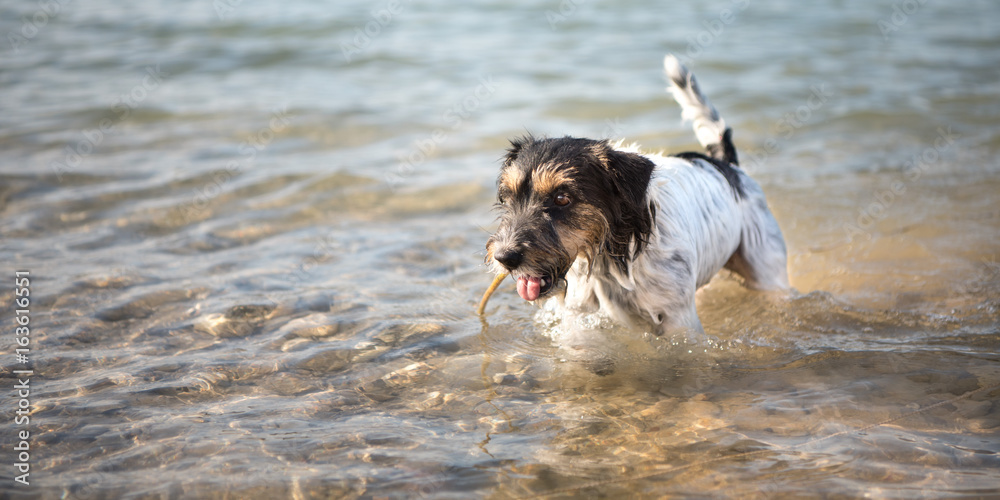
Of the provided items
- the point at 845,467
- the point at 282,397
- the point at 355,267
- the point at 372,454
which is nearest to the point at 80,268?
the point at 355,267

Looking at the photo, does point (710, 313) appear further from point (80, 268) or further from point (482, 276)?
point (80, 268)

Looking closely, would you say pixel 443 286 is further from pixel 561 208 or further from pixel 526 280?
pixel 561 208

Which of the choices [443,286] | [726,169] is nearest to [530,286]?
[726,169]

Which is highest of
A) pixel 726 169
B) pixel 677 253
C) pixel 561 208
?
pixel 726 169

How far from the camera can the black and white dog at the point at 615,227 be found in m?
3.94

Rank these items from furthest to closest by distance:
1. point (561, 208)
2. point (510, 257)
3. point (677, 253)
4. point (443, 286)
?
1. point (443, 286)
2. point (677, 253)
3. point (561, 208)
4. point (510, 257)

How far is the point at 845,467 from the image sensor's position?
3564 millimetres

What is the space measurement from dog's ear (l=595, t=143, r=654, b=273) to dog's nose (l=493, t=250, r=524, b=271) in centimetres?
57

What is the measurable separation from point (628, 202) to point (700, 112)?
190cm

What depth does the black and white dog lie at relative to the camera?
3.94 meters

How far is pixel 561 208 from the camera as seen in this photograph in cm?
399

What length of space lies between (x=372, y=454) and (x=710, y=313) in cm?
283

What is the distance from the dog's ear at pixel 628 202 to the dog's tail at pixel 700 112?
1554 millimetres

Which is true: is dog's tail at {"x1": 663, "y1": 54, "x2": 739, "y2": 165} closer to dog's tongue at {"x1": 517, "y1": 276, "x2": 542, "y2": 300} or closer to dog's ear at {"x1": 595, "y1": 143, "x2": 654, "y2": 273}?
dog's ear at {"x1": 595, "y1": 143, "x2": 654, "y2": 273}
